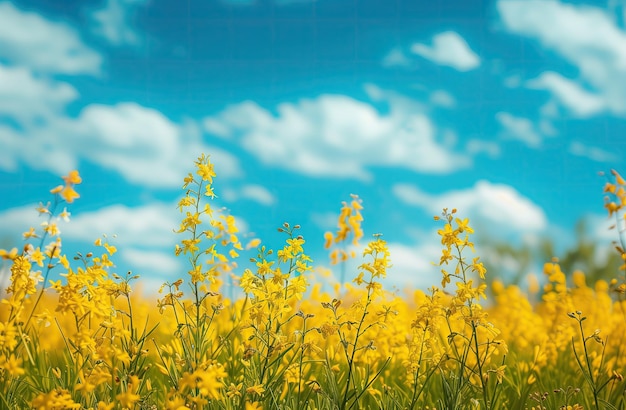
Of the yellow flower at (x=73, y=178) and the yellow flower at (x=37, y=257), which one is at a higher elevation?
the yellow flower at (x=73, y=178)

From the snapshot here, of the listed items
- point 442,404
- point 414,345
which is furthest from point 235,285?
point 442,404

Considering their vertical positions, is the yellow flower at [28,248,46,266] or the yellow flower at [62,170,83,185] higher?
the yellow flower at [62,170,83,185]

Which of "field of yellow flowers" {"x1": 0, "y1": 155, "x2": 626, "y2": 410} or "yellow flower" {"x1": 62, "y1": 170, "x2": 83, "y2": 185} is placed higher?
"yellow flower" {"x1": 62, "y1": 170, "x2": 83, "y2": 185}

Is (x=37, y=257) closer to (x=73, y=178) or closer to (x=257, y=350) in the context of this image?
(x=73, y=178)

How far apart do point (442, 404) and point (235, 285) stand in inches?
112

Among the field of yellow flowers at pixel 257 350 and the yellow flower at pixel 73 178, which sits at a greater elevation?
the yellow flower at pixel 73 178

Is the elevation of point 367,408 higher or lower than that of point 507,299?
lower

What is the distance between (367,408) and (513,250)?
11939 mm

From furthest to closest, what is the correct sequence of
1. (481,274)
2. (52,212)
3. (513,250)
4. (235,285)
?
(513,250), (235,285), (52,212), (481,274)

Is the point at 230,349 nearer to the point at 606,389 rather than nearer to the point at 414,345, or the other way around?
the point at 414,345

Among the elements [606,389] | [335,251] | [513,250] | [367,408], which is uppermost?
[513,250]

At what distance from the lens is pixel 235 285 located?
20.3 feet

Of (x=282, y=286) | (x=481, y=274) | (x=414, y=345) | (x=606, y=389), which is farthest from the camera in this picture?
(x=606, y=389)

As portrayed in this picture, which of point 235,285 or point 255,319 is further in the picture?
point 235,285
